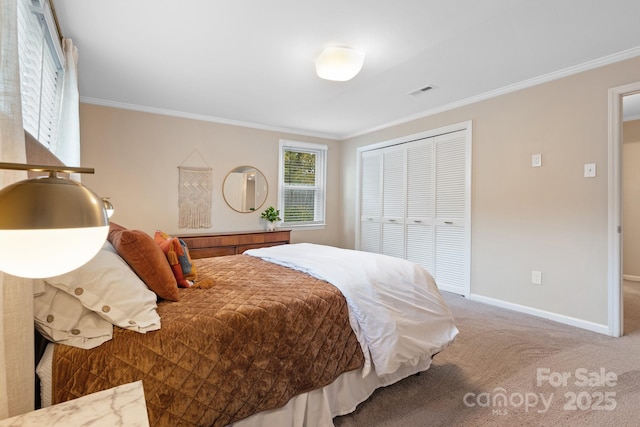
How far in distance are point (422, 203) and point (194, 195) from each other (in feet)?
10.7

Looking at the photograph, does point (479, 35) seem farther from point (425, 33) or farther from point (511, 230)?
point (511, 230)

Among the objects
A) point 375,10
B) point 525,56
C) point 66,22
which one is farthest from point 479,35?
point 66,22

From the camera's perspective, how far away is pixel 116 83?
128 inches

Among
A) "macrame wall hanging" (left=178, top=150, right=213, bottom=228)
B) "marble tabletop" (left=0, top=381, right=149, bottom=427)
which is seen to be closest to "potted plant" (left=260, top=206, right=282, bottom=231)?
"macrame wall hanging" (left=178, top=150, right=213, bottom=228)

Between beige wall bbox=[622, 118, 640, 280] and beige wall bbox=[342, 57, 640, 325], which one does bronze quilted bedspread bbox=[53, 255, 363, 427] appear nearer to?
beige wall bbox=[342, 57, 640, 325]

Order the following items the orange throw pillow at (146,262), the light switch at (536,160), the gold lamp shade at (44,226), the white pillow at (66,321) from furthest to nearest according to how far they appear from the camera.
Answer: the light switch at (536,160) < the orange throw pillow at (146,262) < the white pillow at (66,321) < the gold lamp shade at (44,226)

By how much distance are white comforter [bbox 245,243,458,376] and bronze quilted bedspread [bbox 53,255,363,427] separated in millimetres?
86

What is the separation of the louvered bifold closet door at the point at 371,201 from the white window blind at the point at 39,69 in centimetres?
403

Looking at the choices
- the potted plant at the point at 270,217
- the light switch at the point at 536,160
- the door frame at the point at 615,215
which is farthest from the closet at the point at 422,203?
the potted plant at the point at 270,217

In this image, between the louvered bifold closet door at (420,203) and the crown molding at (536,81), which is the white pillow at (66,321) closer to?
the louvered bifold closet door at (420,203)

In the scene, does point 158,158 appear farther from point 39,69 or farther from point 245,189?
point 39,69

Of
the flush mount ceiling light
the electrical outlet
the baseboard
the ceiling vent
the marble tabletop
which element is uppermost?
the ceiling vent

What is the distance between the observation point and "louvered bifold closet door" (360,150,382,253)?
5066 millimetres

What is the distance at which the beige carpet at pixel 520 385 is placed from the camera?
65.2 inches
